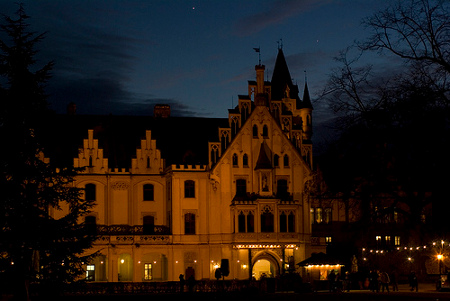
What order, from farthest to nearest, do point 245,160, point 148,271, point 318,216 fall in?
point 318,216 → point 245,160 → point 148,271

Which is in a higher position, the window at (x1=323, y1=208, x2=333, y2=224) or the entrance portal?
the window at (x1=323, y1=208, x2=333, y2=224)

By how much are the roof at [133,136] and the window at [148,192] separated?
284 cm

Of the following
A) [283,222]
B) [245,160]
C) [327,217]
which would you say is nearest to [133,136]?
[245,160]

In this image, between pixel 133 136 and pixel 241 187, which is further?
pixel 133 136

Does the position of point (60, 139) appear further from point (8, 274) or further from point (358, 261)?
point (8, 274)

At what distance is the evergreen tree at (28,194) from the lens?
36.6 metres

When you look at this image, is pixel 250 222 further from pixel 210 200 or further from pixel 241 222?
pixel 210 200

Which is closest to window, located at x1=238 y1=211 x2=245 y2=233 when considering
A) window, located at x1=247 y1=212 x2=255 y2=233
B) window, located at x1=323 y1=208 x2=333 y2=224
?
window, located at x1=247 y1=212 x2=255 y2=233

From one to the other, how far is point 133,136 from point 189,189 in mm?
9013

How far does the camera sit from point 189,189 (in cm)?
6944

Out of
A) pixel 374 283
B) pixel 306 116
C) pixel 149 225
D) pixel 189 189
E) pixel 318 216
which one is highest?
pixel 306 116

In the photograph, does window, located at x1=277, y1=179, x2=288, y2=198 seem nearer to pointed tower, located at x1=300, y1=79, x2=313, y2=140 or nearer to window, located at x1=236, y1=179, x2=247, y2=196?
window, located at x1=236, y1=179, x2=247, y2=196

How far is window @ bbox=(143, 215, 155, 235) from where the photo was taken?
2739 inches

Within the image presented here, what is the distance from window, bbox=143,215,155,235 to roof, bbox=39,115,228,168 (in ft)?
17.3
